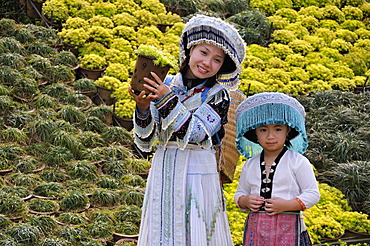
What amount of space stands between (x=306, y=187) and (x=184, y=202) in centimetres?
62

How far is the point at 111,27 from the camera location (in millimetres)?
9703

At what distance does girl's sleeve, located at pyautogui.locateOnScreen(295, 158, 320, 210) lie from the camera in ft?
9.66

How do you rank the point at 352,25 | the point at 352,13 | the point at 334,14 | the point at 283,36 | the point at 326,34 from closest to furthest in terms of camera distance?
the point at 283,36 → the point at 326,34 → the point at 352,25 → the point at 334,14 → the point at 352,13

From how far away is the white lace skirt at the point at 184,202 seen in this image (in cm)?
298

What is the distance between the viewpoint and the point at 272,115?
9.99 ft

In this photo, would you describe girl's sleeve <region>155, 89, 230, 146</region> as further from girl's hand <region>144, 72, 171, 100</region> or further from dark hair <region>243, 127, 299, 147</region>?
dark hair <region>243, 127, 299, 147</region>

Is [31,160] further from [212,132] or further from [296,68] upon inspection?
[296,68]

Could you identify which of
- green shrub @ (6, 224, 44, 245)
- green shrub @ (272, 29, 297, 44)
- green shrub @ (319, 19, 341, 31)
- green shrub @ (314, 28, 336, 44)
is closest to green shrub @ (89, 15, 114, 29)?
green shrub @ (272, 29, 297, 44)

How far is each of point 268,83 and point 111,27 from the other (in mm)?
2749

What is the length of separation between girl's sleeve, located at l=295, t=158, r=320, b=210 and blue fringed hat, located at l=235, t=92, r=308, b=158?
0.19m

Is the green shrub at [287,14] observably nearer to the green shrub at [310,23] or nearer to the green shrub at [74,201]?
the green shrub at [310,23]

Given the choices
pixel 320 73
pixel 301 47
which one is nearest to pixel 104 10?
pixel 301 47

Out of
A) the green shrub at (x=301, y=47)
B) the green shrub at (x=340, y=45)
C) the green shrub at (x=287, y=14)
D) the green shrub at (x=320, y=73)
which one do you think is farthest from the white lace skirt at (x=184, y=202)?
the green shrub at (x=287, y=14)

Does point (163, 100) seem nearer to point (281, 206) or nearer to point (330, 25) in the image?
point (281, 206)
